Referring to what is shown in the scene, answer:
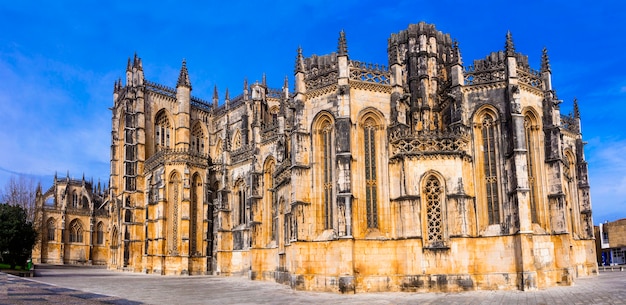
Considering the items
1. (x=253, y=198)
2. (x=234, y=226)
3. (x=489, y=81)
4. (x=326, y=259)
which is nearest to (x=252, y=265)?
(x=253, y=198)

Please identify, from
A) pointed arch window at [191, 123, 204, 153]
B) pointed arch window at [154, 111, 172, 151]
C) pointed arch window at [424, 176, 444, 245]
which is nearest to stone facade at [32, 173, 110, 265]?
pointed arch window at [154, 111, 172, 151]

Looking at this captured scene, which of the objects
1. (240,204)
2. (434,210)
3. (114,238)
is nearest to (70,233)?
(114,238)

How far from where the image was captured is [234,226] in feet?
153

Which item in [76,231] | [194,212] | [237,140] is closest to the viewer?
[194,212]

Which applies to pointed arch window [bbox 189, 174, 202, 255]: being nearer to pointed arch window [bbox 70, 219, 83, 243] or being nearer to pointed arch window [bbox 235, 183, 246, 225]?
pointed arch window [bbox 235, 183, 246, 225]

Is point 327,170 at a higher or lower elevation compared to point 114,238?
higher

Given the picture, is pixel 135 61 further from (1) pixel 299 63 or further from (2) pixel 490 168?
(2) pixel 490 168

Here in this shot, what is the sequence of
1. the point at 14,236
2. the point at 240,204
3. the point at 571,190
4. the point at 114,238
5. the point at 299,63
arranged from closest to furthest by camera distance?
the point at 299,63
the point at 571,190
the point at 14,236
the point at 240,204
the point at 114,238

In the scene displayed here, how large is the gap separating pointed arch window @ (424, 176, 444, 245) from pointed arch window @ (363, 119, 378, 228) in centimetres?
267

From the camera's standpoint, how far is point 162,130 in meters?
61.9

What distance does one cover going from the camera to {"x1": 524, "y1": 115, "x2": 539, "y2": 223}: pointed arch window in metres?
28.5

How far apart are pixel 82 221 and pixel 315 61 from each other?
6046 centimetres

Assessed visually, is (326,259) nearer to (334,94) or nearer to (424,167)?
(424,167)

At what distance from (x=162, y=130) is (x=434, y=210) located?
42.5 meters
